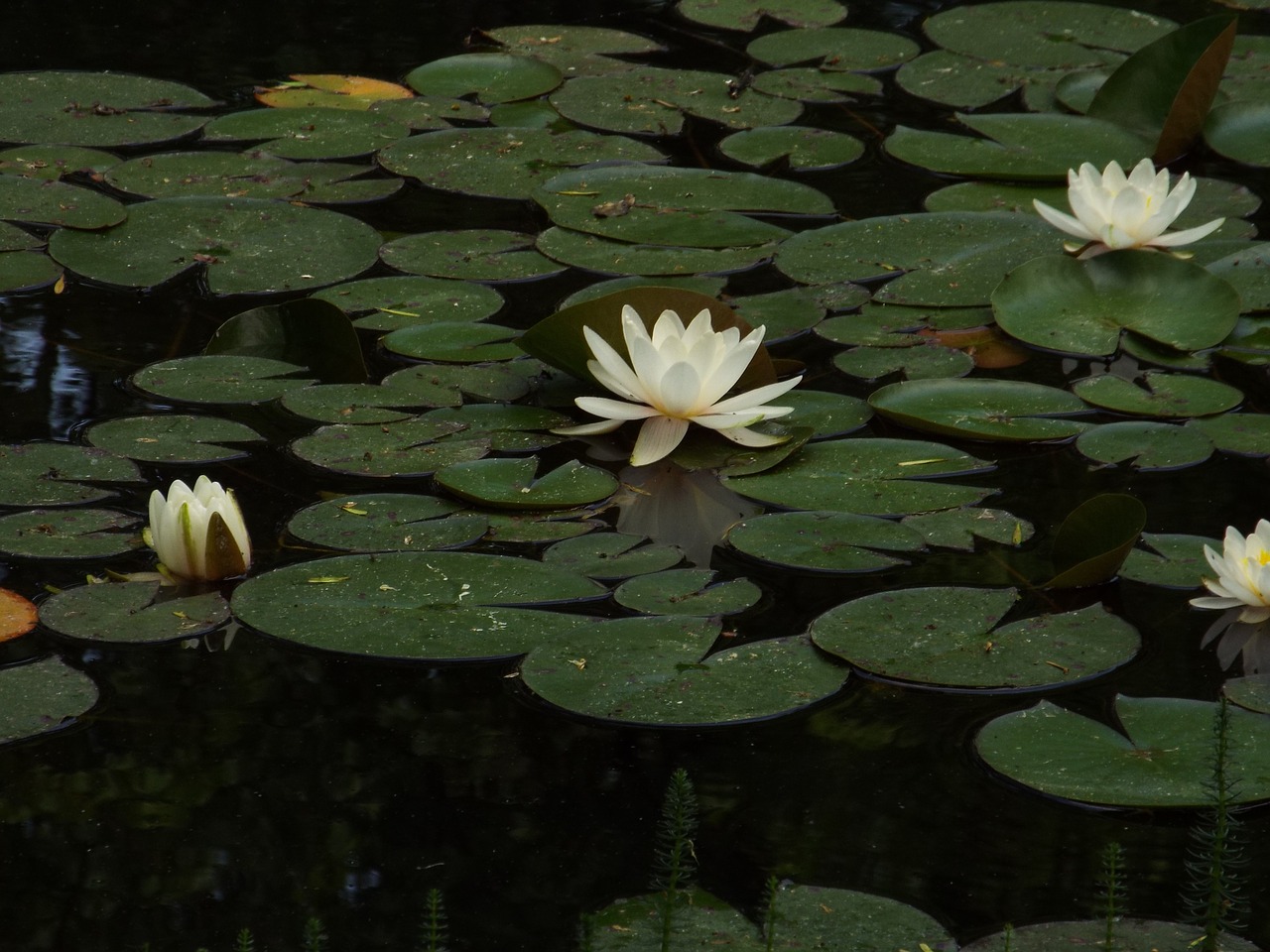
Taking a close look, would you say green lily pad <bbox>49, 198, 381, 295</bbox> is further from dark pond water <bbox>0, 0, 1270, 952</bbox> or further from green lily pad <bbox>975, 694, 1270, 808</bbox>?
green lily pad <bbox>975, 694, 1270, 808</bbox>

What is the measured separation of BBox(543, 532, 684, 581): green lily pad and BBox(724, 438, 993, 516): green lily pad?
10.7 inches

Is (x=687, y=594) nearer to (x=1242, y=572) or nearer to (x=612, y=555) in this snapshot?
(x=612, y=555)

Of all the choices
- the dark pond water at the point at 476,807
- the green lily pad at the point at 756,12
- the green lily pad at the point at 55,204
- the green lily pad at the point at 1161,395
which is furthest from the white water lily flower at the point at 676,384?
the green lily pad at the point at 756,12

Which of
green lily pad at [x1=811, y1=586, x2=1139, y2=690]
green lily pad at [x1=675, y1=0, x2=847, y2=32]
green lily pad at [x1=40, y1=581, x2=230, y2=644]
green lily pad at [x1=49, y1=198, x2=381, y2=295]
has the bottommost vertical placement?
green lily pad at [x1=40, y1=581, x2=230, y2=644]

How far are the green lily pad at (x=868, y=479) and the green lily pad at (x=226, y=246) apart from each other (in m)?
1.29

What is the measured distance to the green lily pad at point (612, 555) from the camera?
254 centimetres

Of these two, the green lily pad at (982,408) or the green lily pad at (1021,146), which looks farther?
the green lily pad at (1021,146)

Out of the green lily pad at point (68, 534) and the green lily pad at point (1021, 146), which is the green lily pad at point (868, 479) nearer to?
the green lily pad at point (68, 534)

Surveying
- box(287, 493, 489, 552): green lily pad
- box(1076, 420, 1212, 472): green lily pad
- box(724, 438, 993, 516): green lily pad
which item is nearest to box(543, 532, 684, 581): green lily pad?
box(287, 493, 489, 552): green lily pad

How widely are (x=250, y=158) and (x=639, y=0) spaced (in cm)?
212

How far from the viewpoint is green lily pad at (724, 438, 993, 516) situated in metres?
2.76

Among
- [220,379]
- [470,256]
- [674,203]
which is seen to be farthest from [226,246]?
[674,203]

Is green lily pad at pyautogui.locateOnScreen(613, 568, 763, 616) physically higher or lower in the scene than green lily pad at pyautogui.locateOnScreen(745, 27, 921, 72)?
lower

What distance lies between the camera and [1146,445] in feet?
9.78
